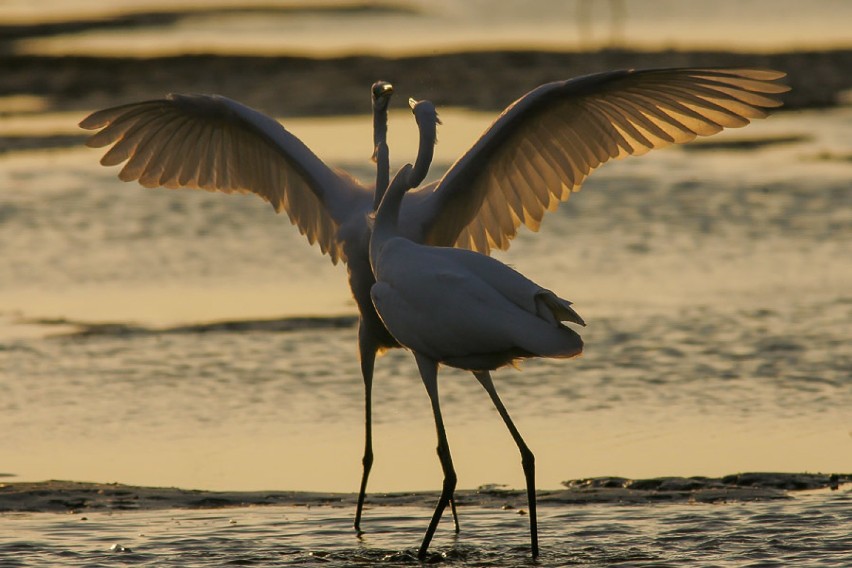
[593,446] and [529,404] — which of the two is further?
[529,404]

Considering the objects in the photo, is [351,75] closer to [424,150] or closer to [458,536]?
[424,150]

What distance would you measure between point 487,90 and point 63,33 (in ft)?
35.2

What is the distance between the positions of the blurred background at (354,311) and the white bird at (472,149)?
100 centimetres

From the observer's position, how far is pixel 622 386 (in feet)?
33.7

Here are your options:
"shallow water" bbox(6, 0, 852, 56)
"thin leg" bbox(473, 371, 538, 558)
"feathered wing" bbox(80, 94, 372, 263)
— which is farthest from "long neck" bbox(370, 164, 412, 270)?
"shallow water" bbox(6, 0, 852, 56)

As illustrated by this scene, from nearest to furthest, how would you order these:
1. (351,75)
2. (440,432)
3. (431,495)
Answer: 1. (440,432)
2. (431,495)
3. (351,75)

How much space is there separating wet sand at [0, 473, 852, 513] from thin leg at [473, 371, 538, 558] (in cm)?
42

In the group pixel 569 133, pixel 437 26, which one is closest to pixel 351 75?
pixel 437 26

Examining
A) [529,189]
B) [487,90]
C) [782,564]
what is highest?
[487,90]

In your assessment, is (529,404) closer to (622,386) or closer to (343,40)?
(622,386)

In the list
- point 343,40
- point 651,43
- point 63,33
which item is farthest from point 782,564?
point 63,33

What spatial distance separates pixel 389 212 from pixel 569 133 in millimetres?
1210

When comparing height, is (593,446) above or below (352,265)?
below

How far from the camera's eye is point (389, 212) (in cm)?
834
